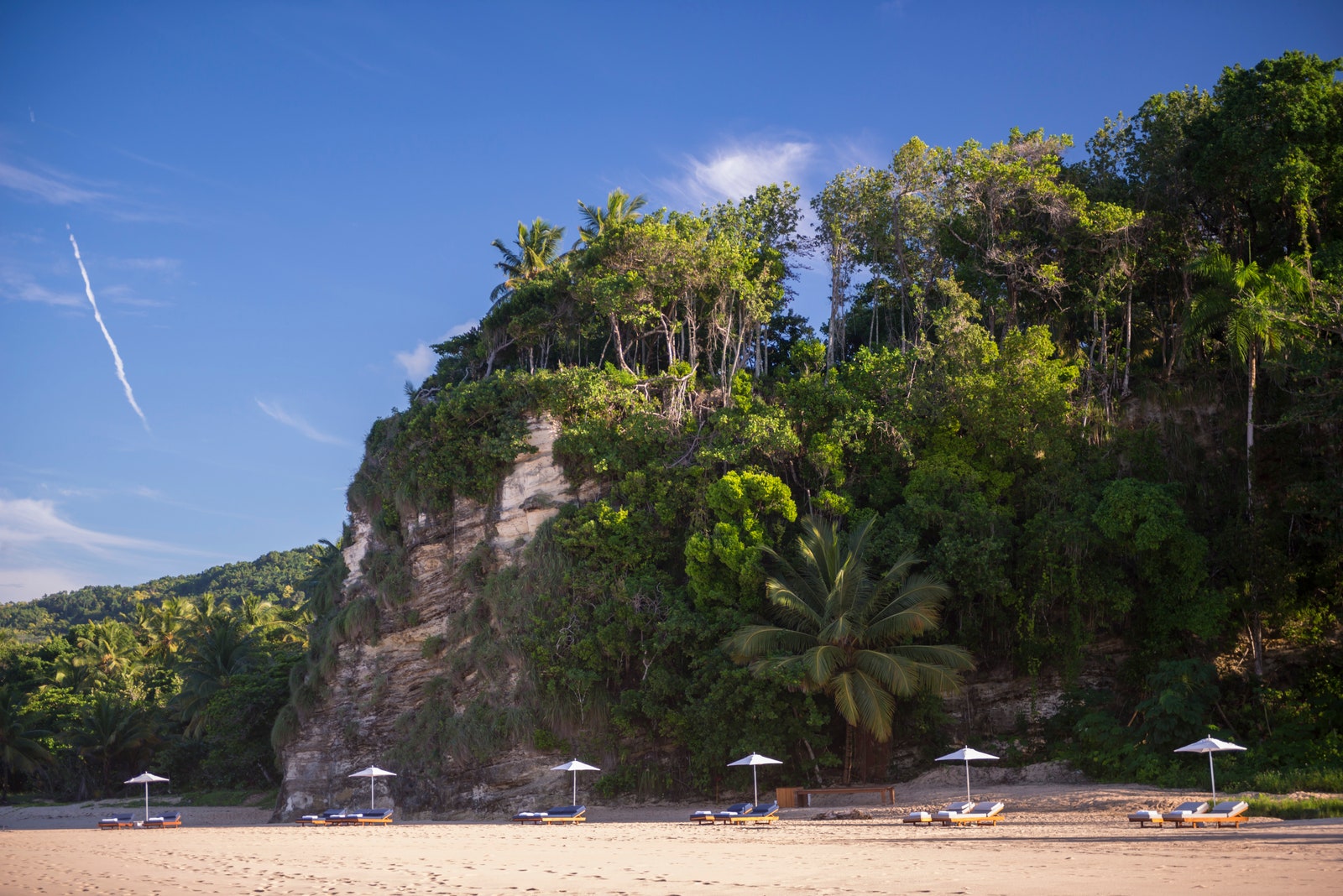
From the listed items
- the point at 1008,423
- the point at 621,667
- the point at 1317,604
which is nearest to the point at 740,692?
the point at 621,667

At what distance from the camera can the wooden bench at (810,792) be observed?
20.5 m

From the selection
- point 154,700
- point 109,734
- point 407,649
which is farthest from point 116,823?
point 154,700

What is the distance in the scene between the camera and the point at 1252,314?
69.2 ft

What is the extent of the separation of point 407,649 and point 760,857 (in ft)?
62.6

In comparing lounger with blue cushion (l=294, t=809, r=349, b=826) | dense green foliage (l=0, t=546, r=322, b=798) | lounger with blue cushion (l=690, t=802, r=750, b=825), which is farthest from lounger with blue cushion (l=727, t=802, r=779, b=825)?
dense green foliage (l=0, t=546, r=322, b=798)

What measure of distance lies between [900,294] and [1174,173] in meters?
8.23

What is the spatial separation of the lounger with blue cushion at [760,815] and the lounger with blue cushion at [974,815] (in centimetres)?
369

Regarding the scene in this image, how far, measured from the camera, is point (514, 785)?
2545 cm

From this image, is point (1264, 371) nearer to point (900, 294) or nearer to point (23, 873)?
point (900, 294)

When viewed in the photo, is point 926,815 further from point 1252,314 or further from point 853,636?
point 1252,314

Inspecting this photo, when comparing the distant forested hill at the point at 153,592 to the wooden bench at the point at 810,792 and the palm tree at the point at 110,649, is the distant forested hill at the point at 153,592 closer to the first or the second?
the palm tree at the point at 110,649

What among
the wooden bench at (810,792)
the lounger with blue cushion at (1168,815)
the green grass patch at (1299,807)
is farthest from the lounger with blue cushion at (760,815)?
the green grass patch at (1299,807)

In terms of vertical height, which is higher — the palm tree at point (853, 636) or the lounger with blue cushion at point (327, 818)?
the palm tree at point (853, 636)

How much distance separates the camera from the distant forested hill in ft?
273
